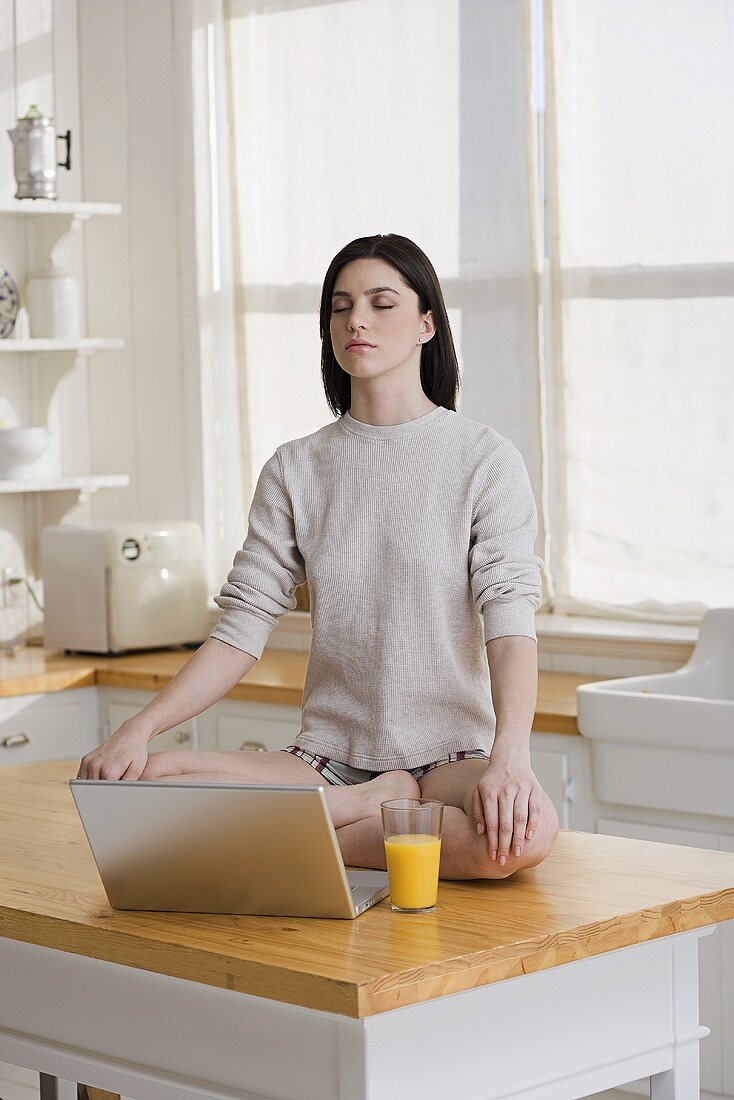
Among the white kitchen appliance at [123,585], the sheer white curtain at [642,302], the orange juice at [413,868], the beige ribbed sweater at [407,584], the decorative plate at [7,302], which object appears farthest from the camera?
the decorative plate at [7,302]

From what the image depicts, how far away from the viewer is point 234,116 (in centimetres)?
409

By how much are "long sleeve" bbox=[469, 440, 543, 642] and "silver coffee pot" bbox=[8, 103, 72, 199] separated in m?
2.45

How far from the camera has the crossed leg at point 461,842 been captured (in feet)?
5.34

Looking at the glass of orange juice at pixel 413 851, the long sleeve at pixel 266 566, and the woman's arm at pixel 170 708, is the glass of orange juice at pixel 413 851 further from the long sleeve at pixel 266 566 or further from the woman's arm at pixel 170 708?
the long sleeve at pixel 266 566

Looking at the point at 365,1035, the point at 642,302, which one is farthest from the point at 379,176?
the point at 365,1035

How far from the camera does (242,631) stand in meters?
1.97

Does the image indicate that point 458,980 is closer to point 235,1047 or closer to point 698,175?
point 235,1047

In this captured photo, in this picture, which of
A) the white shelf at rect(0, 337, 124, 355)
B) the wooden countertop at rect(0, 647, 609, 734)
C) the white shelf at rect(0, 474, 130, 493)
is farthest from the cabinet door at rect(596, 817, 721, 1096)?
the white shelf at rect(0, 337, 124, 355)

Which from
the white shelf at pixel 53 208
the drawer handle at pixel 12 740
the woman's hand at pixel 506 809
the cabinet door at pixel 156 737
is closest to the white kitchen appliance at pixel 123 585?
the cabinet door at pixel 156 737

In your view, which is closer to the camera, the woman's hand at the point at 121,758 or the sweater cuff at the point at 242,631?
the woman's hand at the point at 121,758

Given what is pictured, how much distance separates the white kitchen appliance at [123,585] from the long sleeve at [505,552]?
2096 millimetres

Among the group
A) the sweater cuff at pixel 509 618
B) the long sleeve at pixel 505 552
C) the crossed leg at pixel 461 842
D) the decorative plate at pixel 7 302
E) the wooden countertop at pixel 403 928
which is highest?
the decorative plate at pixel 7 302

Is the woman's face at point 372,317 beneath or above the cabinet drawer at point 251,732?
above

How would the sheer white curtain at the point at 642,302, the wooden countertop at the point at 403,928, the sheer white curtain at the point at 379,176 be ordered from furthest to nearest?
the sheer white curtain at the point at 379,176
the sheer white curtain at the point at 642,302
the wooden countertop at the point at 403,928
